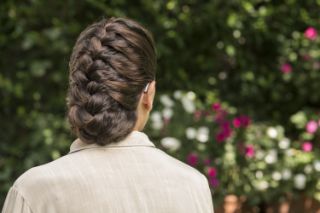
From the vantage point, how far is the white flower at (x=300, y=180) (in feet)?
14.0

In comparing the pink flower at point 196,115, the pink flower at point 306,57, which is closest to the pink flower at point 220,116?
the pink flower at point 196,115

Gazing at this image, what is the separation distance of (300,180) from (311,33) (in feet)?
2.98

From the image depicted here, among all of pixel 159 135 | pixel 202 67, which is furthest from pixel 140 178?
pixel 202 67

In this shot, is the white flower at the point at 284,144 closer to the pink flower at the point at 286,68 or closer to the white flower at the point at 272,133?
the white flower at the point at 272,133

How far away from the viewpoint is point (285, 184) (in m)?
4.30

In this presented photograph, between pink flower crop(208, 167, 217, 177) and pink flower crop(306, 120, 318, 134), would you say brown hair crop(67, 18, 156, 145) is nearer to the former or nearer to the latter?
pink flower crop(208, 167, 217, 177)

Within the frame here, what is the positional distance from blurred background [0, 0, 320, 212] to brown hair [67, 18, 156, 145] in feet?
8.52

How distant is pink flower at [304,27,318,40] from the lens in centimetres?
445

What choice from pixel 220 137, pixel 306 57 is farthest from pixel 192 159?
pixel 306 57

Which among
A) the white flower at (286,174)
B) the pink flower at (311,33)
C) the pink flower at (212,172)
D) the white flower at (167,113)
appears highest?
the pink flower at (311,33)

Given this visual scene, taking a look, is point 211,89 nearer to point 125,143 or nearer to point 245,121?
point 245,121

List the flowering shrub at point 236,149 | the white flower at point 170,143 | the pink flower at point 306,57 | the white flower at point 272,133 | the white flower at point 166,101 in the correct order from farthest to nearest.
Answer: the pink flower at point 306,57 → the white flower at point 272,133 → the white flower at point 166,101 → the flowering shrub at point 236,149 → the white flower at point 170,143

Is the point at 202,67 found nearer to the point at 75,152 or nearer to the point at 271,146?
the point at 271,146

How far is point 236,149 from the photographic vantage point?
4.25m
